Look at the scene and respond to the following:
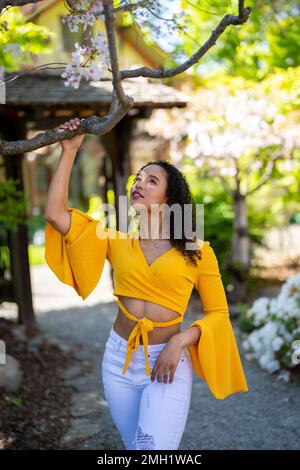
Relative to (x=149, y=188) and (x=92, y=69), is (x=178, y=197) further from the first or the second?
(x=92, y=69)

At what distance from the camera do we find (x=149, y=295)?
264 cm

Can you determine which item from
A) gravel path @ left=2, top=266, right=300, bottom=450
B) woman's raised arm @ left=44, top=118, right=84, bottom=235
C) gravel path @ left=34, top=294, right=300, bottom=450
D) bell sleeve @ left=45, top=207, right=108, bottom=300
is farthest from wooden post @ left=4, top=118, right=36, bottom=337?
woman's raised arm @ left=44, top=118, right=84, bottom=235

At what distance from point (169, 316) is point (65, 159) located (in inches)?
32.5

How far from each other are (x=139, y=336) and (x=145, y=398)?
0.26 m

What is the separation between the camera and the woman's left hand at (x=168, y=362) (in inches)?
98.0

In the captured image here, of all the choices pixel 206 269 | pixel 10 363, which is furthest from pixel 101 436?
pixel 206 269

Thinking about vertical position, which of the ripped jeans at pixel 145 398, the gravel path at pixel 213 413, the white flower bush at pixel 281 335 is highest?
the ripped jeans at pixel 145 398

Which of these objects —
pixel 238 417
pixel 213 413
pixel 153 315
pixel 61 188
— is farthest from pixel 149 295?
pixel 213 413

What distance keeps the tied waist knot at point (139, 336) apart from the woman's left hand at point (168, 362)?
8 centimetres

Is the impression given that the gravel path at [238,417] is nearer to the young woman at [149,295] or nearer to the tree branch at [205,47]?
the young woman at [149,295]

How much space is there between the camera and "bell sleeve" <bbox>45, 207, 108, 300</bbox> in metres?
2.69

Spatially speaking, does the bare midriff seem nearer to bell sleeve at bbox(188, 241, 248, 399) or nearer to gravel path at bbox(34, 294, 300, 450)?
bell sleeve at bbox(188, 241, 248, 399)

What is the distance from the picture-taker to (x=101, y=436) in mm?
4277

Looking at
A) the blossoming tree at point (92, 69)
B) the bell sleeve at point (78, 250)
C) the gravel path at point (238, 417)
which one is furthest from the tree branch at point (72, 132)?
the gravel path at point (238, 417)
